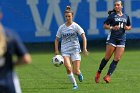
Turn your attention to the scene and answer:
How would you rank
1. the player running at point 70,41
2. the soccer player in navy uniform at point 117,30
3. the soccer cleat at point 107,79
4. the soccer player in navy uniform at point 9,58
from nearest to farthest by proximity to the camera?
the soccer player in navy uniform at point 9,58
the player running at point 70,41
the soccer player in navy uniform at point 117,30
the soccer cleat at point 107,79

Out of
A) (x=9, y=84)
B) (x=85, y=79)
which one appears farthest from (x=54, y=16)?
(x=9, y=84)

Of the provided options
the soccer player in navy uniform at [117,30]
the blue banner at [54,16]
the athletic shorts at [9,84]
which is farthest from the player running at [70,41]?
the blue banner at [54,16]

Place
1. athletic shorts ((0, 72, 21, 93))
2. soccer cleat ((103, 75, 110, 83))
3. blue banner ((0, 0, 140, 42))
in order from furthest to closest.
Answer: blue banner ((0, 0, 140, 42)) → soccer cleat ((103, 75, 110, 83)) → athletic shorts ((0, 72, 21, 93))

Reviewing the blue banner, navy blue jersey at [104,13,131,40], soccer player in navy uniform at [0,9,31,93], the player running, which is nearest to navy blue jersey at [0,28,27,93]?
soccer player in navy uniform at [0,9,31,93]

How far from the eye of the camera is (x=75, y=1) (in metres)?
30.3

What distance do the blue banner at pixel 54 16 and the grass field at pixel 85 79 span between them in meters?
5.50

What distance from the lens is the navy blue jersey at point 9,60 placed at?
688 cm

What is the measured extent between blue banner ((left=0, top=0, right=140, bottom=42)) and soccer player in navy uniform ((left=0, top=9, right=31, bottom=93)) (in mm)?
22780

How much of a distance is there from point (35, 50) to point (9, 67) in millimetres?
24330

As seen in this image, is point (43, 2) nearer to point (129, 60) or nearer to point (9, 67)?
point (129, 60)

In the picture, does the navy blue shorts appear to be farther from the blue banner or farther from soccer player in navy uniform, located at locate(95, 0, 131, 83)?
the blue banner

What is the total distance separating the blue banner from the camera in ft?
98.0

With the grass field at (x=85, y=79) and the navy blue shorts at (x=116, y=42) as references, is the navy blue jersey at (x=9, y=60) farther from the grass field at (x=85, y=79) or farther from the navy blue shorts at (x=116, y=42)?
the navy blue shorts at (x=116, y=42)

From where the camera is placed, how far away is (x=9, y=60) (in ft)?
22.9
